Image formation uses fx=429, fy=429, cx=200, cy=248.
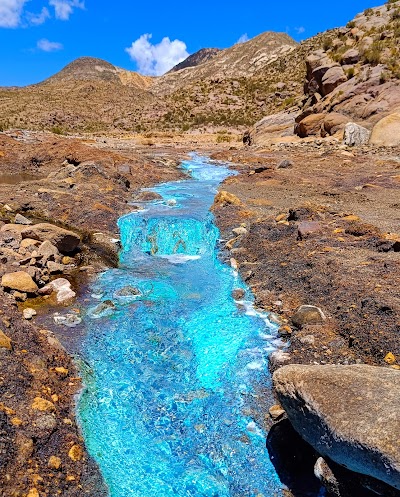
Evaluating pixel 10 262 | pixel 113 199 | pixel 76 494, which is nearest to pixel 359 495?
pixel 76 494

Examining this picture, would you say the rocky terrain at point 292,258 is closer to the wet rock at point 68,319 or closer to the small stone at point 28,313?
the small stone at point 28,313

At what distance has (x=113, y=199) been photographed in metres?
16.8

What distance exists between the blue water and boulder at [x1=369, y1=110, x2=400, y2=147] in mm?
15696

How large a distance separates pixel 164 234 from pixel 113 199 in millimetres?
4132

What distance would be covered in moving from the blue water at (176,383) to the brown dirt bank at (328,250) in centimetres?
83

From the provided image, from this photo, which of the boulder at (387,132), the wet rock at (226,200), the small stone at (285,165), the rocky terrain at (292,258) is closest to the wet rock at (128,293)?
the rocky terrain at (292,258)

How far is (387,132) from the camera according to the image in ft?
75.7

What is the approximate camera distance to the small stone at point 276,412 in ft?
19.4

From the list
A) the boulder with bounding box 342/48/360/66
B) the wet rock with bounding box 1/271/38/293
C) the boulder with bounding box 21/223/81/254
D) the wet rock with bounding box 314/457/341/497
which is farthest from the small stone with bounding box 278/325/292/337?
the boulder with bounding box 342/48/360/66

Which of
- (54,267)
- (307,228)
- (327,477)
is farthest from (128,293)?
(327,477)

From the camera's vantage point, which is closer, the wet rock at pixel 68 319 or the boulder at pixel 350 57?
the wet rock at pixel 68 319

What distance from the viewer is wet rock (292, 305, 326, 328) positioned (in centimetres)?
784

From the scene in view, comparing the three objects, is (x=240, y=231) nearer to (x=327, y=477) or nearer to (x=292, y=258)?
(x=292, y=258)

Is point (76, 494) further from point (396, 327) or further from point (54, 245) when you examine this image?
point (54, 245)
